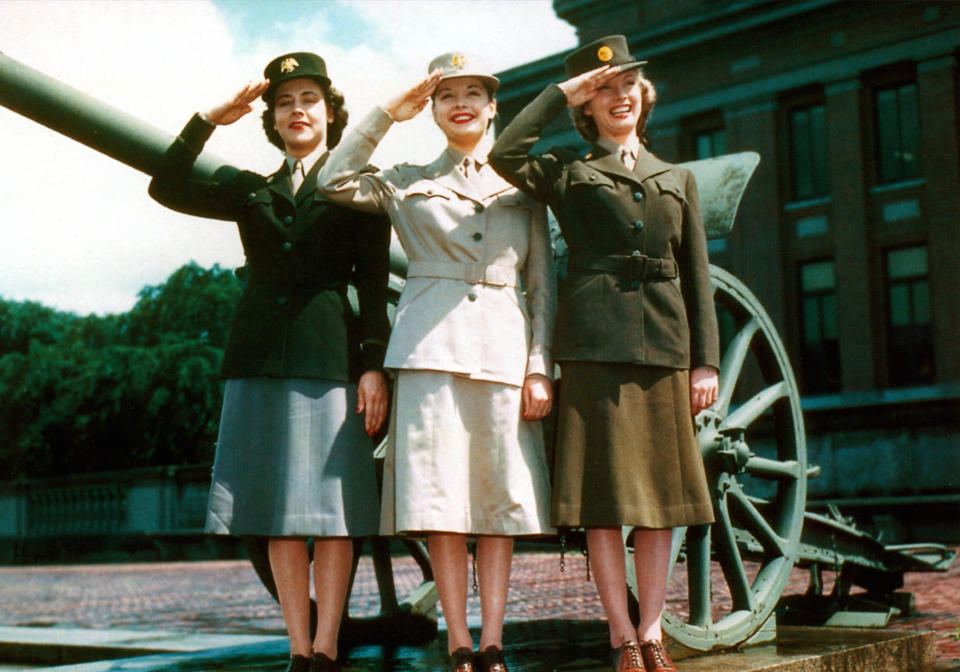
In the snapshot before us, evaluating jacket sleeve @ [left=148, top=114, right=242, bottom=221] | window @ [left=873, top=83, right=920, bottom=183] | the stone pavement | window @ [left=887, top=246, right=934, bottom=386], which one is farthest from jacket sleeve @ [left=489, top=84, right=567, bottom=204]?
window @ [left=873, top=83, right=920, bottom=183]

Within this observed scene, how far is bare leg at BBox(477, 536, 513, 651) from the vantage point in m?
3.21

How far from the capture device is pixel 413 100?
328 centimetres

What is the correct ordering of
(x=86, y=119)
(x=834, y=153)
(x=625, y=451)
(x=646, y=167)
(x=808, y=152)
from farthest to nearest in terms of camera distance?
(x=808, y=152) → (x=834, y=153) → (x=86, y=119) → (x=646, y=167) → (x=625, y=451)

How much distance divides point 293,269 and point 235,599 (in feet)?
25.0

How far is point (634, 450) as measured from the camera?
326 cm

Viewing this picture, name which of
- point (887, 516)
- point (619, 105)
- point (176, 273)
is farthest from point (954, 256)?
point (176, 273)

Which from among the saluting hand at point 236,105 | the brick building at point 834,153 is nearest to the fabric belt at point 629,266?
the saluting hand at point 236,105

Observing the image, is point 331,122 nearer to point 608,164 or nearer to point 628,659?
point 608,164

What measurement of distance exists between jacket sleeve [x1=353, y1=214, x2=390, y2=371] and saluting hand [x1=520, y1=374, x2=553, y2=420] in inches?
17.8

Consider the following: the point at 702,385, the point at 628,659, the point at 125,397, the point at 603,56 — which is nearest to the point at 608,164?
the point at 603,56

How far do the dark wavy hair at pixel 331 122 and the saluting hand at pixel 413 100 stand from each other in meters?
0.33

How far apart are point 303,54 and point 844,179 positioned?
17.9m

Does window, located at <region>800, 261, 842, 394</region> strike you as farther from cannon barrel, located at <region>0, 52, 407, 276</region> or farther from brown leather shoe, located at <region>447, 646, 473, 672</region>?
brown leather shoe, located at <region>447, 646, 473, 672</region>

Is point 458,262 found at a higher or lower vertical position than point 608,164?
lower
